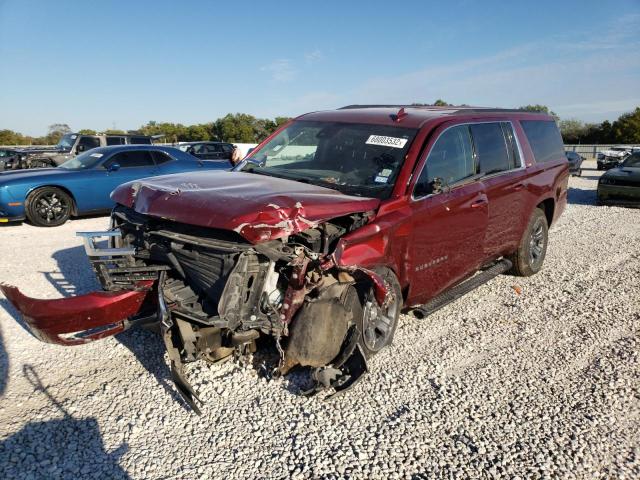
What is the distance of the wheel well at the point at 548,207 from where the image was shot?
609 centimetres

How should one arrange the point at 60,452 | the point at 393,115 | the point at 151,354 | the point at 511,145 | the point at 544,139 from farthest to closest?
the point at 544,139, the point at 511,145, the point at 393,115, the point at 151,354, the point at 60,452

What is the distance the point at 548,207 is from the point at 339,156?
139 inches

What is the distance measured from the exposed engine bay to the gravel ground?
10.3 inches

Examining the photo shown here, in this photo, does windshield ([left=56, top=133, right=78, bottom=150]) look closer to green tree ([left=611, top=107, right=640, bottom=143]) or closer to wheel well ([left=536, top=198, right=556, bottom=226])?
wheel well ([left=536, top=198, right=556, bottom=226])

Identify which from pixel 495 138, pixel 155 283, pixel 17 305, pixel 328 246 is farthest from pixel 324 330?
pixel 495 138

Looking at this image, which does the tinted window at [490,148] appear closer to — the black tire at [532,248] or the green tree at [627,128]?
the black tire at [532,248]

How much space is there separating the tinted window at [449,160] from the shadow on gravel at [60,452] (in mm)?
2722

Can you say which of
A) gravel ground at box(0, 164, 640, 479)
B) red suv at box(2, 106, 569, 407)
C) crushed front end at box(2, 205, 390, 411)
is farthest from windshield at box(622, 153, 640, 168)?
crushed front end at box(2, 205, 390, 411)

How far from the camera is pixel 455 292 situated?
14.5 ft

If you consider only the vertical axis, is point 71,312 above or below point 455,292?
above

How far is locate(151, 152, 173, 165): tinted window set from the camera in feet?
33.9

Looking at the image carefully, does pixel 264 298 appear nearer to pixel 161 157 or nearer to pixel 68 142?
pixel 161 157

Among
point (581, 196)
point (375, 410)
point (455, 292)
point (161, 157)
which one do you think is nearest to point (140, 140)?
point (161, 157)

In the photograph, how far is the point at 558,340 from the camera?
13.6 feet
